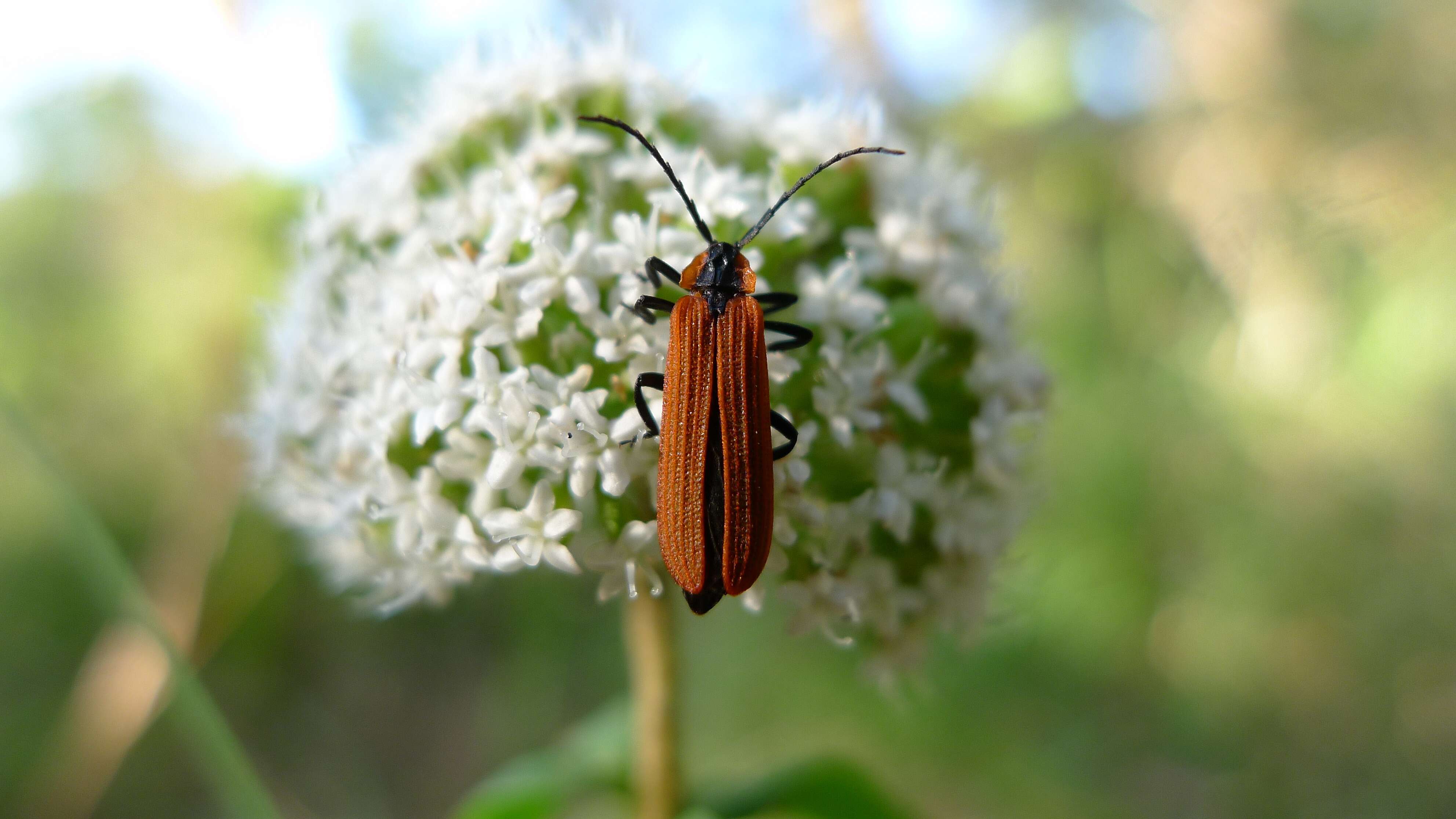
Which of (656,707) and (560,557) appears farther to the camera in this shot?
(656,707)

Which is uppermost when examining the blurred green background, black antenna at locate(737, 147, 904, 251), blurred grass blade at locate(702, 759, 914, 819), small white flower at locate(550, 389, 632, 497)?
the blurred green background

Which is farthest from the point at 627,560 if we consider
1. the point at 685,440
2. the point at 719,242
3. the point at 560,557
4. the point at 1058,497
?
the point at 1058,497

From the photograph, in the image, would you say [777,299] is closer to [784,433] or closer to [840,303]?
[840,303]

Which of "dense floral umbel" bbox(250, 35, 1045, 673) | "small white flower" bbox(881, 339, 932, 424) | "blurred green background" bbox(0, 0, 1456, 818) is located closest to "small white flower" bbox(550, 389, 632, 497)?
"dense floral umbel" bbox(250, 35, 1045, 673)

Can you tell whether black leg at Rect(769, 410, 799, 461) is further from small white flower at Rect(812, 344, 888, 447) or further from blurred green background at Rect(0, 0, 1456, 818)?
blurred green background at Rect(0, 0, 1456, 818)

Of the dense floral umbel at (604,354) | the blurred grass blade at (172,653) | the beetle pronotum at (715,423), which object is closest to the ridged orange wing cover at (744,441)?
the beetle pronotum at (715,423)

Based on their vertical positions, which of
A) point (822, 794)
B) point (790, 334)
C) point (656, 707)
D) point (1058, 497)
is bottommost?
point (822, 794)

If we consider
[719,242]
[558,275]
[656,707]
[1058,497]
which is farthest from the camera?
[1058,497]
